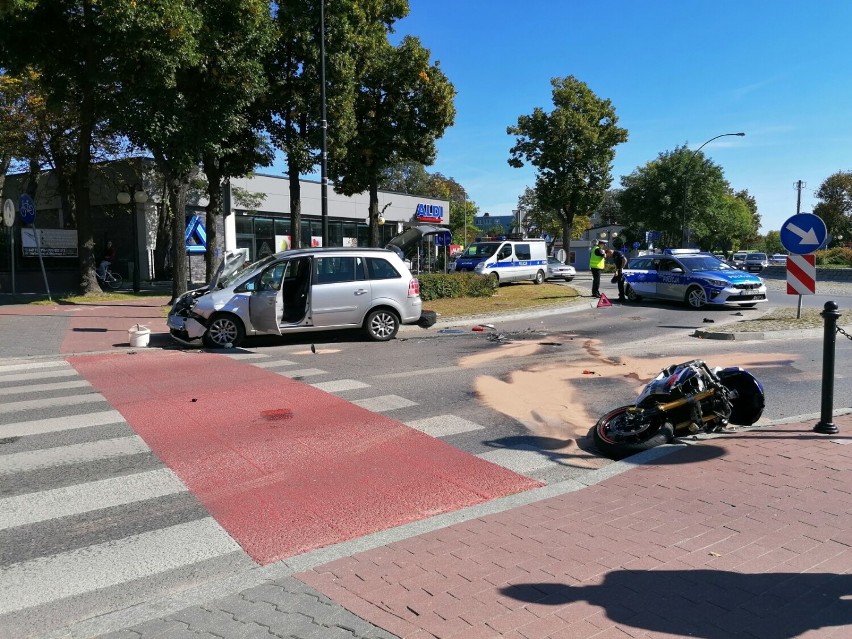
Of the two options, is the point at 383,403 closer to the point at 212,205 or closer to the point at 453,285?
the point at 453,285

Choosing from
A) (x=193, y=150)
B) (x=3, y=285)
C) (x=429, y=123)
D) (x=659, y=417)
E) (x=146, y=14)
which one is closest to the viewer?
(x=659, y=417)

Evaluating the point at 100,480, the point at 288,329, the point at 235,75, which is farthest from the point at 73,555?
the point at 235,75

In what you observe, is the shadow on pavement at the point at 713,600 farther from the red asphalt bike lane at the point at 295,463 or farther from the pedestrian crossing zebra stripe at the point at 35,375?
the pedestrian crossing zebra stripe at the point at 35,375

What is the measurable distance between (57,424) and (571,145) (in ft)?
131

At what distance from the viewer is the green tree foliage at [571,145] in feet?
139

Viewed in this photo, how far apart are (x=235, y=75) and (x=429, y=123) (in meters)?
9.48

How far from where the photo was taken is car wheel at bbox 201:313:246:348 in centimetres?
1203

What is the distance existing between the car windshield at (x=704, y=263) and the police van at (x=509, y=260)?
871 cm

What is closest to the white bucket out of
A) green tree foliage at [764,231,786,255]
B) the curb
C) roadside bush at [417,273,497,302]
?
roadside bush at [417,273,497,302]

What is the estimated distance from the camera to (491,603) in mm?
3191

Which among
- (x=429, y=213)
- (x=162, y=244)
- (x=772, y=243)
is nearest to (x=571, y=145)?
(x=429, y=213)

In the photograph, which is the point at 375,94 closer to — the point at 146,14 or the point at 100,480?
the point at 146,14

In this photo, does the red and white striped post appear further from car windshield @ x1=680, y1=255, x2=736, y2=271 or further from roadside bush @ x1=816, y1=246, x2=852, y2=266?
roadside bush @ x1=816, y1=246, x2=852, y2=266

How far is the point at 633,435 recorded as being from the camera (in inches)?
229
